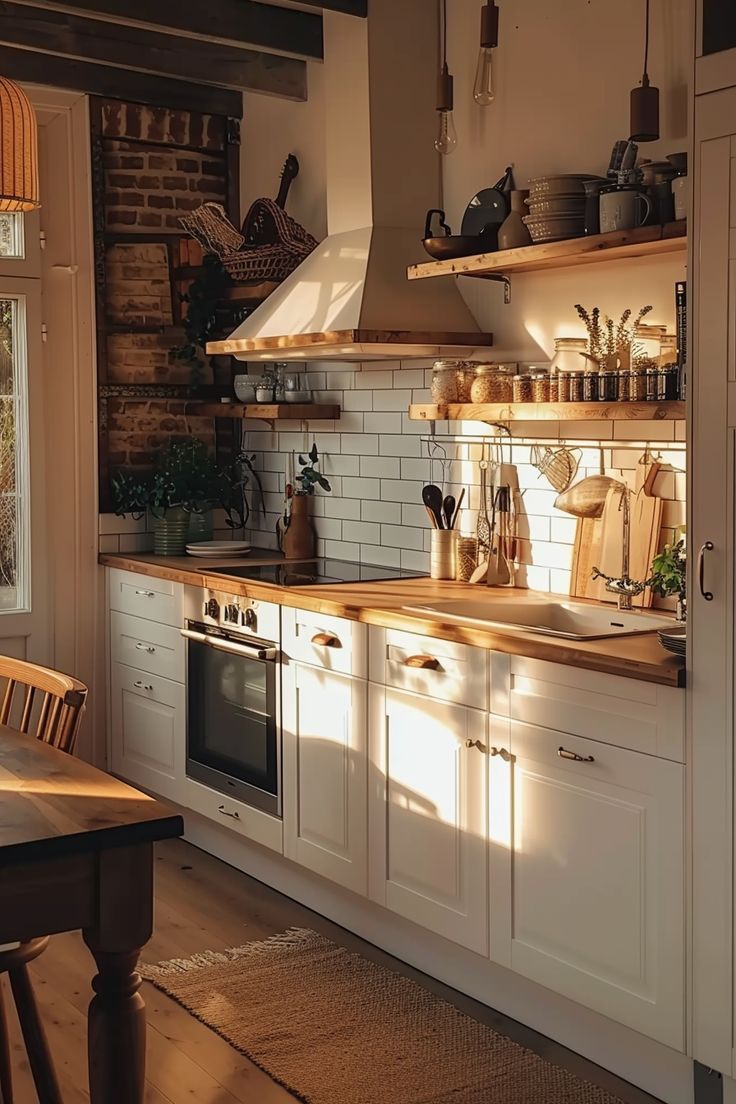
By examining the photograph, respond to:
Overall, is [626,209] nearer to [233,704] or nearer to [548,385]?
[548,385]

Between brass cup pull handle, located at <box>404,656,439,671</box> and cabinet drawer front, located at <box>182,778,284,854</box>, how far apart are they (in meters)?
0.95

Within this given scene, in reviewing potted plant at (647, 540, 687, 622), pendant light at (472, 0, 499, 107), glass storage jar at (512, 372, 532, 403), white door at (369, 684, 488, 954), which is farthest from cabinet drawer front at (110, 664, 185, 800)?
pendant light at (472, 0, 499, 107)

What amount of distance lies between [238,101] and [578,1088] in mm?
4104

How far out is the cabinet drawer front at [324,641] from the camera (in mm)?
3875

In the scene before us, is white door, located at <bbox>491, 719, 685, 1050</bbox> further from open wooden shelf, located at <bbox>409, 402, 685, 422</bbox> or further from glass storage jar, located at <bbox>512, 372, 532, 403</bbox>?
glass storage jar, located at <bbox>512, 372, 532, 403</bbox>

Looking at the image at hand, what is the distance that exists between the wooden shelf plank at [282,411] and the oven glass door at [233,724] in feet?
3.04

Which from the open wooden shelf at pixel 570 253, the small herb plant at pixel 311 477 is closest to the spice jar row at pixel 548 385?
the open wooden shelf at pixel 570 253

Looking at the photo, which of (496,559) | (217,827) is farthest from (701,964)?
(217,827)

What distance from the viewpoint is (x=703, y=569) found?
2852 millimetres

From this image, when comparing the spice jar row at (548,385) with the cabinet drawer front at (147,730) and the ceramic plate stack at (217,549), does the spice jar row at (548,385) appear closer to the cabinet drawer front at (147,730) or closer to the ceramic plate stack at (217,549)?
the ceramic plate stack at (217,549)

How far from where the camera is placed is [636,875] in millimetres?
2984

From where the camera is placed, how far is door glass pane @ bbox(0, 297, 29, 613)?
5.21m

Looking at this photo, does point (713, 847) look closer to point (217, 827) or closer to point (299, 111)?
point (217, 827)

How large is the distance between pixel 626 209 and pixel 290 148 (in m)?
2.23
